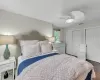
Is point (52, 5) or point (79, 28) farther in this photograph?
point (79, 28)

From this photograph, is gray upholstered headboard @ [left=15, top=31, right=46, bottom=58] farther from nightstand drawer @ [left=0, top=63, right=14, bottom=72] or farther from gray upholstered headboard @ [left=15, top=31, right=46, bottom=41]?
nightstand drawer @ [left=0, top=63, right=14, bottom=72]

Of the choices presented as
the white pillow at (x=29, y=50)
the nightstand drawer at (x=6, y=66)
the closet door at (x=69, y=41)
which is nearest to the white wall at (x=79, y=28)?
the closet door at (x=69, y=41)

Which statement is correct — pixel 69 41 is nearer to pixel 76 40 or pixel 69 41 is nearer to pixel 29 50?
pixel 76 40

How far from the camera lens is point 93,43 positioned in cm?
437

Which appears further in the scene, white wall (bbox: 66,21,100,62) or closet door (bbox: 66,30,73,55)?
closet door (bbox: 66,30,73,55)

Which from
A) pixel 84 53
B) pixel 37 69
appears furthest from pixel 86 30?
pixel 37 69

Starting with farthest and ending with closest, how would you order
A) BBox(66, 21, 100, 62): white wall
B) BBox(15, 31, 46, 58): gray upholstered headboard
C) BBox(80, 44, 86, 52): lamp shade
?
BBox(80, 44, 86, 52): lamp shade
BBox(66, 21, 100, 62): white wall
BBox(15, 31, 46, 58): gray upholstered headboard

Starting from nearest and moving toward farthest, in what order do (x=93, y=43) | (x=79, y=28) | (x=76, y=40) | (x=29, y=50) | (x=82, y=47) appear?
1. (x=29, y=50)
2. (x=93, y=43)
3. (x=82, y=47)
4. (x=79, y=28)
5. (x=76, y=40)

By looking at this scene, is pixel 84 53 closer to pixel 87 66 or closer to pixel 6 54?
pixel 87 66

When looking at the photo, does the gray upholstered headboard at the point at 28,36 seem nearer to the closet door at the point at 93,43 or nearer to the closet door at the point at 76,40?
the closet door at the point at 76,40

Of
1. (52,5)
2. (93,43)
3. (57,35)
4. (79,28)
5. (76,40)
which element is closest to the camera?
(52,5)

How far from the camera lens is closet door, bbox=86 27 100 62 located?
4180mm

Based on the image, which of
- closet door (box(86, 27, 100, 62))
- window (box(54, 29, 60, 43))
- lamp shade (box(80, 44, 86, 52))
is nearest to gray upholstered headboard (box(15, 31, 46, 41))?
window (box(54, 29, 60, 43))

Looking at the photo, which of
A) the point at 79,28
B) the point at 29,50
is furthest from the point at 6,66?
the point at 79,28
